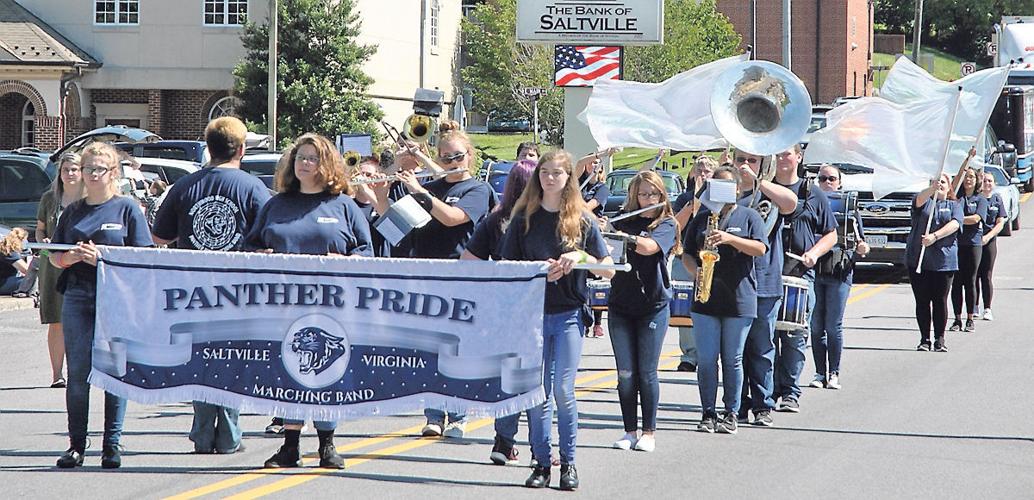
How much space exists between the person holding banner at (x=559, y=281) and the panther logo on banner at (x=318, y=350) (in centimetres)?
112

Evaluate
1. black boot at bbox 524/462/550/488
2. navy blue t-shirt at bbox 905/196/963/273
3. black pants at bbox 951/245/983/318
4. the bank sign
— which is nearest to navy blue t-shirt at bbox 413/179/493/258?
black boot at bbox 524/462/550/488

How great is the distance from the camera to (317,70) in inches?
1682

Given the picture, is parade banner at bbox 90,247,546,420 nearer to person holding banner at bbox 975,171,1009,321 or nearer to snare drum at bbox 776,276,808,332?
snare drum at bbox 776,276,808,332

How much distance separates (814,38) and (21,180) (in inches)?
2071

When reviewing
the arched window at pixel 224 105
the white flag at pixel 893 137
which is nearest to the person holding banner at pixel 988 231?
the white flag at pixel 893 137

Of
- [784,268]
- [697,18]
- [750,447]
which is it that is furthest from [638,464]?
[697,18]

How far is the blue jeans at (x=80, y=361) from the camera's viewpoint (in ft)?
28.2

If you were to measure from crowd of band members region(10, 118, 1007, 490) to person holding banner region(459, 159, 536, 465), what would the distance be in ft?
0.03

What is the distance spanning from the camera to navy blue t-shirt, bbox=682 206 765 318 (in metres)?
9.90

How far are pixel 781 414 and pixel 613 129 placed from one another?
3798mm

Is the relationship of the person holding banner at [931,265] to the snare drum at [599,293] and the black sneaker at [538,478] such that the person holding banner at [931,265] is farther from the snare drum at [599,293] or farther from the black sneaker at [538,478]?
the black sneaker at [538,478]

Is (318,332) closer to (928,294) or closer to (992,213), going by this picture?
(928,294)

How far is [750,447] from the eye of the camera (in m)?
9.73

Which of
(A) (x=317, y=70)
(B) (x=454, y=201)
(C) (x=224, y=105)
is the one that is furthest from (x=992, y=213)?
(C) (x=224, y=105)
